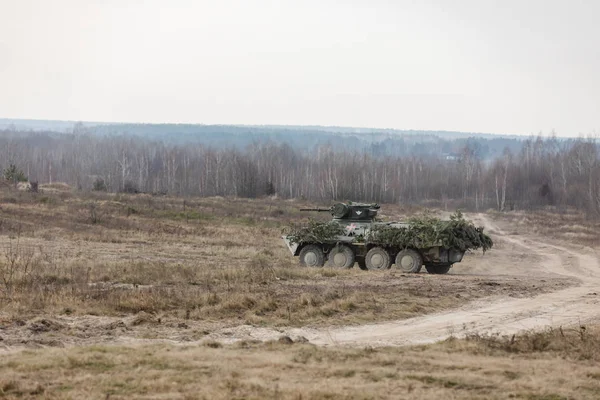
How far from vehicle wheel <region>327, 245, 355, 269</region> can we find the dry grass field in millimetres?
1291

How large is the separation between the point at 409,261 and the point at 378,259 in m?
0.92

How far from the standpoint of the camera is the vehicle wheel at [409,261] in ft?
78.1

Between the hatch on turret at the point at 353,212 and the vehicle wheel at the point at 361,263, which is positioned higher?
the hatch on turret at the point at 353,212

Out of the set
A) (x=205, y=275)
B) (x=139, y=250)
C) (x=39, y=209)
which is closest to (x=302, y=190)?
(x=39, y=209)

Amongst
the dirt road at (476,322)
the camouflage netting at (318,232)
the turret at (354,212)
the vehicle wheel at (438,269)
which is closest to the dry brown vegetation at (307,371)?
the dirt road at (476,322)

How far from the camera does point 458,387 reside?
9.38 m

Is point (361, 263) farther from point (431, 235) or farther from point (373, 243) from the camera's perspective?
point (431, 235)

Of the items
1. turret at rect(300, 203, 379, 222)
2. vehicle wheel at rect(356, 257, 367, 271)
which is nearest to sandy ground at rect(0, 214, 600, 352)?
vehicle wheel at rect(356, 257, 367, 271)

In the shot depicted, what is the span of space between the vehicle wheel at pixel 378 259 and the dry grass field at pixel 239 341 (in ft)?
4.33

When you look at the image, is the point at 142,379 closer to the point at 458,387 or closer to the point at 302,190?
the point at 458,387

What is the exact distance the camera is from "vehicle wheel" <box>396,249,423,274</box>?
23.8 meters

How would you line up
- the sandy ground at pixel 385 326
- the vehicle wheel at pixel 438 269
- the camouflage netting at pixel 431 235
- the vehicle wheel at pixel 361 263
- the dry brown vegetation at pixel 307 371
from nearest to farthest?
the dry brown vegetation at pixel 307 371 → the sandy ground at pixel 385 326 → the camouflage netting at pixel 431 235 → the vehicle wheel at pixel 438 269 → the vehicle wheel at pixel 361 263

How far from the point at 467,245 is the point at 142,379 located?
15.7 m

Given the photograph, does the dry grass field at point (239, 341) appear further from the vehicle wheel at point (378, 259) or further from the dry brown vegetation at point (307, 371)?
the vehicle wheel at point (378, 259)
